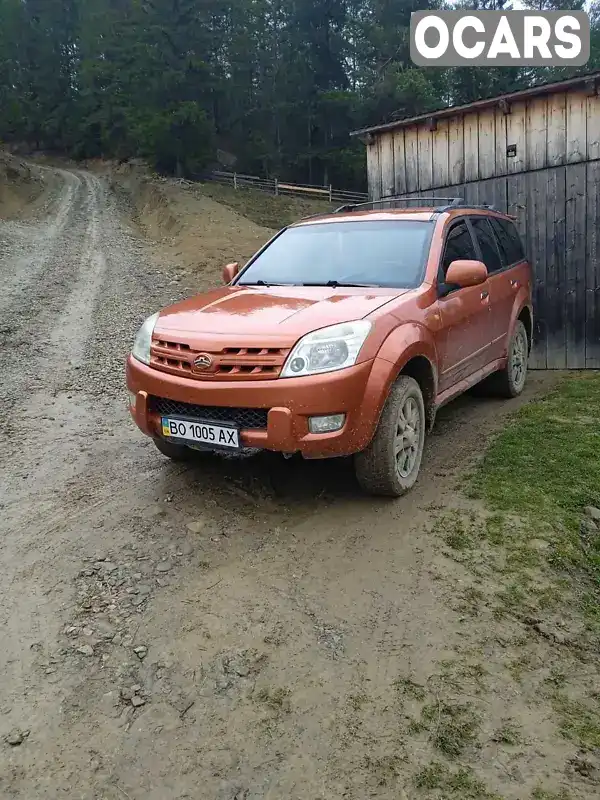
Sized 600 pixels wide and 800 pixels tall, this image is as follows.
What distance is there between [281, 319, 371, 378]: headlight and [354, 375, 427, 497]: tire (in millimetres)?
415

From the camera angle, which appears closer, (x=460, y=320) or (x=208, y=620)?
(x=208, y=620)

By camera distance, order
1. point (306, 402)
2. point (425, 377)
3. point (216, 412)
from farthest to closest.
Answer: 1. point (425, 377)
2. point (216, 412)
3. point (306, 402)

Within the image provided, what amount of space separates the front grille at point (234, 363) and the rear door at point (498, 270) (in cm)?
268

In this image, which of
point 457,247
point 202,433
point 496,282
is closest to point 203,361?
point 202,433

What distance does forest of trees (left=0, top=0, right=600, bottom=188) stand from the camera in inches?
1465

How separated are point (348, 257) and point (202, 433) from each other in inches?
70.5

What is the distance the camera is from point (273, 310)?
396cm

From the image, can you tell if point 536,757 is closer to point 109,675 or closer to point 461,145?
point 109,675

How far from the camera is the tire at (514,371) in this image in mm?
6348

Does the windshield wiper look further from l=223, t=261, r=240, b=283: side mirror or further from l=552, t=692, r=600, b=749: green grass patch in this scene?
l=552, t=692, r=600, b=749: green grass patch

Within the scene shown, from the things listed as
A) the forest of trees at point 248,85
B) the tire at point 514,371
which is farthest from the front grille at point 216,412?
the forest of trees at point 248,85

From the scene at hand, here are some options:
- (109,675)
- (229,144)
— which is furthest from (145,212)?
(109,675)

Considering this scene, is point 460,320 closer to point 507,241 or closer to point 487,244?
point 487,244

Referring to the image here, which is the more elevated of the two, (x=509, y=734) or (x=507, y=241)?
(x=507, y=241)
